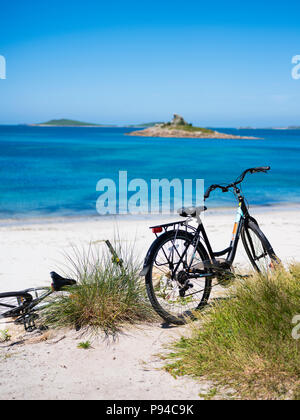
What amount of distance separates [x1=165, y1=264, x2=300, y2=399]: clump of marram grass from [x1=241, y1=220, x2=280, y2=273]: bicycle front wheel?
845 mm

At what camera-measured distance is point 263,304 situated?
11.4 feet

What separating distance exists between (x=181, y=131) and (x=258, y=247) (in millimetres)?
109644

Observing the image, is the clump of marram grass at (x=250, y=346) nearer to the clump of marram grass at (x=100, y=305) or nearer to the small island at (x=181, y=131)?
the clump of marram grass at (x=100, y=305)

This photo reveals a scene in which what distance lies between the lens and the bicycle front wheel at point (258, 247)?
473 centimetres

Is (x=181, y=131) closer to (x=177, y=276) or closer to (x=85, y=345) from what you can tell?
(x=177, y=276)

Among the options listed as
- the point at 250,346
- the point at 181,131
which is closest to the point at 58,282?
the point at 250,346

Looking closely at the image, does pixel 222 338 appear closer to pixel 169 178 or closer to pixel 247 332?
pixel 247 332

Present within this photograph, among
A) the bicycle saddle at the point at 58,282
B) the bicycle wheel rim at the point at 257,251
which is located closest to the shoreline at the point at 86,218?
the bicycle wheel rim at the point at 257,251

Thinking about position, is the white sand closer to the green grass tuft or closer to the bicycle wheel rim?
the green grass tuft

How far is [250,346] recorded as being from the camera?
3.18 metres

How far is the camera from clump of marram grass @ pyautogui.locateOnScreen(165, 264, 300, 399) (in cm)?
295
